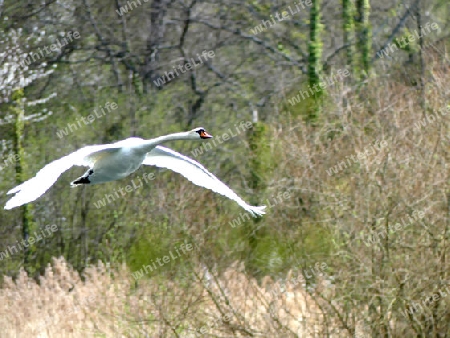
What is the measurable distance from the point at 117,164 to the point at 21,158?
36.2 feet

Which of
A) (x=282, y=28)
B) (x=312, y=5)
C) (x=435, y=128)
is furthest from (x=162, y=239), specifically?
(x=282, y=28)

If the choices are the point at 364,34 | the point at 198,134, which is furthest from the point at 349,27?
the point at 198,134

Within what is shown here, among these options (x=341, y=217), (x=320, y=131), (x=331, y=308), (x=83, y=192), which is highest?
(x=83, y=192)

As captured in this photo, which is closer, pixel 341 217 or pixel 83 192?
pixel 341 217

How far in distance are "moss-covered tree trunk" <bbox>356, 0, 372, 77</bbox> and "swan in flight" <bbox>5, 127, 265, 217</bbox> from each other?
37.1 ft

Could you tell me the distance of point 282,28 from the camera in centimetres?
2173

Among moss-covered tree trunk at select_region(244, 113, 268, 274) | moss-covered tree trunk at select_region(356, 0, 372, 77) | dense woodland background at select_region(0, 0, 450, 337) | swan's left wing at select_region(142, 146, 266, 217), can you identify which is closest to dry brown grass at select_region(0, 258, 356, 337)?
dense woodland background at select_region(0, 0, 450, 337)

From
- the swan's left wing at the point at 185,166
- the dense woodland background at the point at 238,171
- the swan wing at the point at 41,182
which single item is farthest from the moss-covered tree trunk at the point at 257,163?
the swan wing at the point at 41,182

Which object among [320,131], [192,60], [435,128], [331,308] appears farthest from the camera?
[192,60]

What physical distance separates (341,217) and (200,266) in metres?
1.68

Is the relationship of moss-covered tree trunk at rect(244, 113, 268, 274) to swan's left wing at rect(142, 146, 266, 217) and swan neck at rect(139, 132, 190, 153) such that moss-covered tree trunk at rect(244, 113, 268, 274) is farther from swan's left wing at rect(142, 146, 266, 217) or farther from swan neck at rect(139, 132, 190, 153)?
swan neck at rect(139, 132, 190, 153)

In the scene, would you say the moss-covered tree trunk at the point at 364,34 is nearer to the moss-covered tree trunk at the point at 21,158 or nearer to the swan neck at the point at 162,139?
the moss-covered tree trunk at the point at 21,158

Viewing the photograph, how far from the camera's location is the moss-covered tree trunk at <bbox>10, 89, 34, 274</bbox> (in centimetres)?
1856

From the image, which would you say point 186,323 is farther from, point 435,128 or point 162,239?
point 435,128
